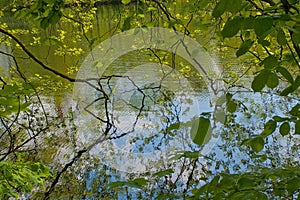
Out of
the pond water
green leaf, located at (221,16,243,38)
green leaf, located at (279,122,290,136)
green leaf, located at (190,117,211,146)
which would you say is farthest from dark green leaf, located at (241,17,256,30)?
the pond water

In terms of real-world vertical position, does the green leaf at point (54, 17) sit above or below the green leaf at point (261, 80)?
above

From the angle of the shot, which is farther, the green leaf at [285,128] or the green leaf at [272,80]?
the green leaf at [285,128]

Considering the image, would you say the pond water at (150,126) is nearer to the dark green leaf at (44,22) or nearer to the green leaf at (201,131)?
the dark green leaf at (44,22)

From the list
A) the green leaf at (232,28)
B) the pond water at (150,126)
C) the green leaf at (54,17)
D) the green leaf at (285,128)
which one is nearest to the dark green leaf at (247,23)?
the green leaf at (232,28)

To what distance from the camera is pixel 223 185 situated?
86 cm

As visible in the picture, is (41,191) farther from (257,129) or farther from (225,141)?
(257,129)

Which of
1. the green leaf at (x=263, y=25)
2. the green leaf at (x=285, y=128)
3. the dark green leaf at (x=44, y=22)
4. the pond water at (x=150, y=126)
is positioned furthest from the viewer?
the pond water at (x=150, y=126)

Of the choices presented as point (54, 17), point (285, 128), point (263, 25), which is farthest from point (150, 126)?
point (263, 25)

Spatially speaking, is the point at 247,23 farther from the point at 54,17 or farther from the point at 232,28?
the point at 54,17

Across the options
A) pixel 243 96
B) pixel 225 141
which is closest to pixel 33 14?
pixel 225 141

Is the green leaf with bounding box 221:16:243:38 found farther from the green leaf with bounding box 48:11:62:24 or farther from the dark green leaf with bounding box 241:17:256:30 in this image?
the green leaf with bounding box 48:11:62:24

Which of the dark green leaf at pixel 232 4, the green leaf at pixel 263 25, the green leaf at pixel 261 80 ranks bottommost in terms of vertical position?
the green leaf at pixel 261 80

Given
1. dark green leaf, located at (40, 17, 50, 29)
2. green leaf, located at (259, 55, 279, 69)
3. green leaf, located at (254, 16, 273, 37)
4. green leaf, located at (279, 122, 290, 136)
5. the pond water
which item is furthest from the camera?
the pond water

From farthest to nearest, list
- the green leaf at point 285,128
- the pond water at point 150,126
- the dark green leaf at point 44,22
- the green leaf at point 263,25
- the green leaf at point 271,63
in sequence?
the pond water at point 150,126, the dark green leaf at point 44,22, the green leaf at point 285,128, the green leaf at point 271,63, the green leaf at point 263,25
